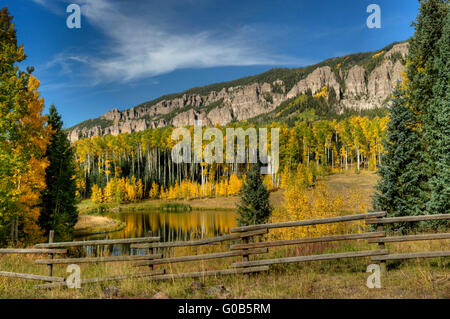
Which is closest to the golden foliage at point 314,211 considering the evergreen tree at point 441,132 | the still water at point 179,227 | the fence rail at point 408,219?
the evergreen tree at point 441,132

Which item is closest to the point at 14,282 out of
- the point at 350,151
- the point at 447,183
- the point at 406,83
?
the point at 447,183

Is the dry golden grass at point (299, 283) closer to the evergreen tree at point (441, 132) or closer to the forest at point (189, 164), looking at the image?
the evergreen tree at point (441, 132)

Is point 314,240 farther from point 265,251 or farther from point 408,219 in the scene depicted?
point 408,219

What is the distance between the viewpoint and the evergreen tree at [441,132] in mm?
13398

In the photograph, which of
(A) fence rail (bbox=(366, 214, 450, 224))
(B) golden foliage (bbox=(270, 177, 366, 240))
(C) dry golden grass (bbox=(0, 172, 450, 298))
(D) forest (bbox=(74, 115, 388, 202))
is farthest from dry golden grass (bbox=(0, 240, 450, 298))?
(D) forest (bbox=(74, 115, 388, 202))

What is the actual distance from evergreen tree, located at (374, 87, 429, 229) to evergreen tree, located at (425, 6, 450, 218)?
623 mm

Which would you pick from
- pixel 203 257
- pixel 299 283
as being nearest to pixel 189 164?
pixel 203 257

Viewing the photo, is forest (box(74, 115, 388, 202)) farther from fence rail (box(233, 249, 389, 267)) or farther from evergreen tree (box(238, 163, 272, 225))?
fence rail (box(233, 249, 389, 267))

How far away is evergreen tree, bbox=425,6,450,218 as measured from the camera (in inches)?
527

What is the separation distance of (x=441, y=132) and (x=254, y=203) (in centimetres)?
1217

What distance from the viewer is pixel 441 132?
1393cm

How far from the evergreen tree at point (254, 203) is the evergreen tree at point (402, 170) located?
7824mm
